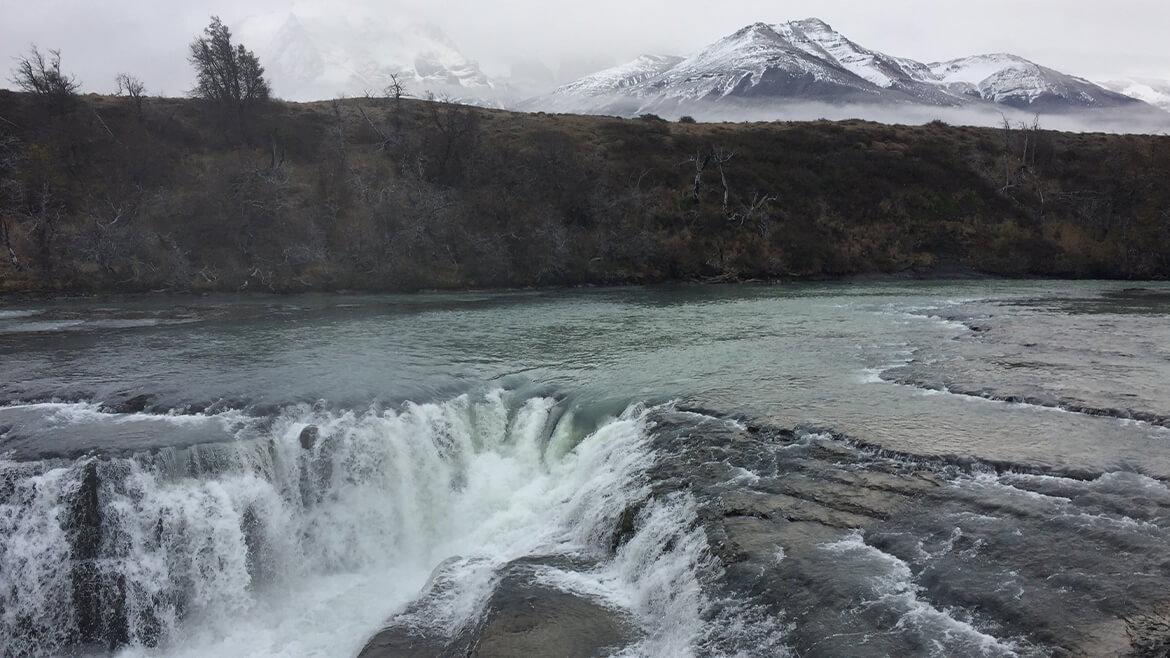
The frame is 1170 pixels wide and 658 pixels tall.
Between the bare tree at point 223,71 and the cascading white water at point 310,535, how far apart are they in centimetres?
4738

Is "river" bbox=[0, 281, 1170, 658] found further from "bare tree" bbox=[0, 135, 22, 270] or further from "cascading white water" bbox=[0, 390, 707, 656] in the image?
"bare tree" bbox=[0, 135, 22, 270]

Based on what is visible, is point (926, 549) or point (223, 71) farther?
point (223, 71)

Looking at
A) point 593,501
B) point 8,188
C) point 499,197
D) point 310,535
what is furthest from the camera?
point 499,197

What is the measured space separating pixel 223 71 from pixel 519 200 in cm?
2610

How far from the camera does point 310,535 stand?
1395 cm

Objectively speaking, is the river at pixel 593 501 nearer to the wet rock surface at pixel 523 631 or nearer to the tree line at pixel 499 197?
the wet rock surface at pixel 523 631

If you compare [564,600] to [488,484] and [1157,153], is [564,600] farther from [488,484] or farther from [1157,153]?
[1157,153]

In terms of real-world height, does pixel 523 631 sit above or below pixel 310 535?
above

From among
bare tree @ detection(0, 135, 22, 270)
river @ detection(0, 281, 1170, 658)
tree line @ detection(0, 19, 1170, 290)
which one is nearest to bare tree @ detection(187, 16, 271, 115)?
tree line @ detection(0, 19, 1170, 290)

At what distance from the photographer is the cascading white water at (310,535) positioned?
11148 mm

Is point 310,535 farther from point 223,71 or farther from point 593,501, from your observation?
point 223,71

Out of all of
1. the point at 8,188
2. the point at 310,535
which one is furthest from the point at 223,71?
the point at 310,535

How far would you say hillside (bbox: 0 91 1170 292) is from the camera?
42.8 metres

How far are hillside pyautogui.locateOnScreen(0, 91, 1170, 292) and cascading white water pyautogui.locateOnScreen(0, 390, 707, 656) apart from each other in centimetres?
3009
